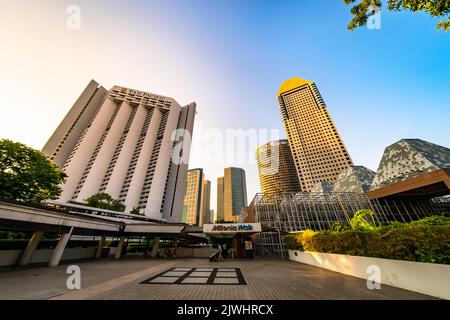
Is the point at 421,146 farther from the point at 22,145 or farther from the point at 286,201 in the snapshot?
the point at 22,145

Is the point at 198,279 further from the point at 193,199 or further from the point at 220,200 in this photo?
the point at 220,200

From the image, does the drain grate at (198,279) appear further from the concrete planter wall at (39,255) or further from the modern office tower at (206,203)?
the modern office tower at (206,203)

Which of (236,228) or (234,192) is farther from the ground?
(234,192)

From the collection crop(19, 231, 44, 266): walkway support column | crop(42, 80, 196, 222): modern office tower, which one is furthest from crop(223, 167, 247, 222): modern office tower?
crop(19, 231, 44, 266): walkway support column

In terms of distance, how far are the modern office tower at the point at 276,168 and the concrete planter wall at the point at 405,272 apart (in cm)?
10883

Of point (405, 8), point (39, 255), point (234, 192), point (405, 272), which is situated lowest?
point (405, 272)

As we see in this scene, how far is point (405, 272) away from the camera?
22.3 feet

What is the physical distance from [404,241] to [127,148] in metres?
101

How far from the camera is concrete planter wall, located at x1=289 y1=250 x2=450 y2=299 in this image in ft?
18.6

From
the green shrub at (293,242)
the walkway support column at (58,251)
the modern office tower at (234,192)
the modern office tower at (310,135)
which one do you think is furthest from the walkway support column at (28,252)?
the modern office tower at (234,192)

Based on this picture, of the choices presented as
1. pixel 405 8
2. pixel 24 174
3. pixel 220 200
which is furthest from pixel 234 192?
pixel 405 8

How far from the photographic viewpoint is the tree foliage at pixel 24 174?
18.5m
